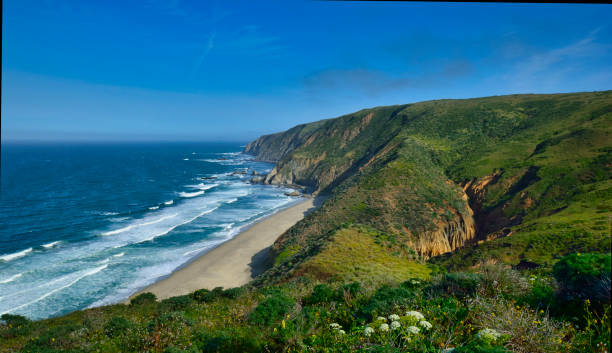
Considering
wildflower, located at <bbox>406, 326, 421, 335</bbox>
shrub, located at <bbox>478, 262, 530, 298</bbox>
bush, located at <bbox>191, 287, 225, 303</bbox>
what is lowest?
bush, located at <bbox>191, 287, 225, 303</bbox>

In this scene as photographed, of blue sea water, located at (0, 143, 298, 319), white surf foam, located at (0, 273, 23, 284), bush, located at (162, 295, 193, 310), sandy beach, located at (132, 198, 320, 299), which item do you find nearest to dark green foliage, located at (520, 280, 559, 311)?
bush, located at (162, 295, 193, 310)

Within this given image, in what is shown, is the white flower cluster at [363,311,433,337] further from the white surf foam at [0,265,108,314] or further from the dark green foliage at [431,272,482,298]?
the white surf foam at [0,265,108,314]

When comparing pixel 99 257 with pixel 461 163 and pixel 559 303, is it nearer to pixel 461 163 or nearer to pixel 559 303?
pixel 559 303

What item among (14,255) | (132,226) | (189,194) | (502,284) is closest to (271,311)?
(502,284)

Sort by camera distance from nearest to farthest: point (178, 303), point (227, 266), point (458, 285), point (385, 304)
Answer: point (385, 304)
point (458, 285)
point (178, 303)
point (227, 266)

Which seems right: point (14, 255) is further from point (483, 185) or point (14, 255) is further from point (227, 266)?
point (483, 185)

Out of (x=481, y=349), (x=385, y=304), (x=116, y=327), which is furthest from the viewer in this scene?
(x=116, y=327)
